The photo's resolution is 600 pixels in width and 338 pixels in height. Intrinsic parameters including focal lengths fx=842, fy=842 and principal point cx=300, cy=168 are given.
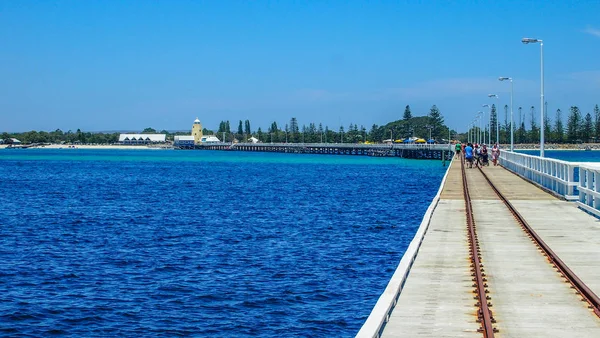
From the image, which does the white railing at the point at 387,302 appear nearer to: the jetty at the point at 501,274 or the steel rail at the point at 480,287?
the jetty at the point at 501,274

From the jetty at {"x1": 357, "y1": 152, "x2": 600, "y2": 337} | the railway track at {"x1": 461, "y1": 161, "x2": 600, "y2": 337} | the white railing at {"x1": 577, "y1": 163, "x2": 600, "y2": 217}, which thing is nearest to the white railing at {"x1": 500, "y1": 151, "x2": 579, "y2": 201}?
the jetty at {"x1": 357, "y1": 152, "x2": 600, "y2": 337}

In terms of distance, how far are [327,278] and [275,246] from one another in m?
6.77

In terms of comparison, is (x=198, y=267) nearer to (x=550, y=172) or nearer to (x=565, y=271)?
(x=565, y=271)

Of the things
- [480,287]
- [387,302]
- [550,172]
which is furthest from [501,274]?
[550,172]

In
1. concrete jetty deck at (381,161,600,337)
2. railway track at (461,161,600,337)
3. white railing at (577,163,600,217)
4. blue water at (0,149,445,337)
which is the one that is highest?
white railing at (577,163,600,217)

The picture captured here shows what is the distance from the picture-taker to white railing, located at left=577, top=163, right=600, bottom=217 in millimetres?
25203

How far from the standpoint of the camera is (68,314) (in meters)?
18.0

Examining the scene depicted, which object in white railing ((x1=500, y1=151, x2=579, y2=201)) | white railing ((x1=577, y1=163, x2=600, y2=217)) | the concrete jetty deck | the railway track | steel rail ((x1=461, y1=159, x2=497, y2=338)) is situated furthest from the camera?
white railing ((x1=500, y1=151, x2=579, y2=201))

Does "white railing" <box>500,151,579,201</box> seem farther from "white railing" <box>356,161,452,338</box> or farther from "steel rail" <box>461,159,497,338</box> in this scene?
"white railing" <box>356,161,452,338</box>

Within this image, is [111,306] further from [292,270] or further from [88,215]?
[88,215]

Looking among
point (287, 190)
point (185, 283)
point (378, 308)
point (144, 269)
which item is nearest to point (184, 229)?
point (144, 269)

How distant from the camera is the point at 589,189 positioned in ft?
86.0

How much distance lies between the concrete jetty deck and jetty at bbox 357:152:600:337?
15 mm

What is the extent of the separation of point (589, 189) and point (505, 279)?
11916mm
